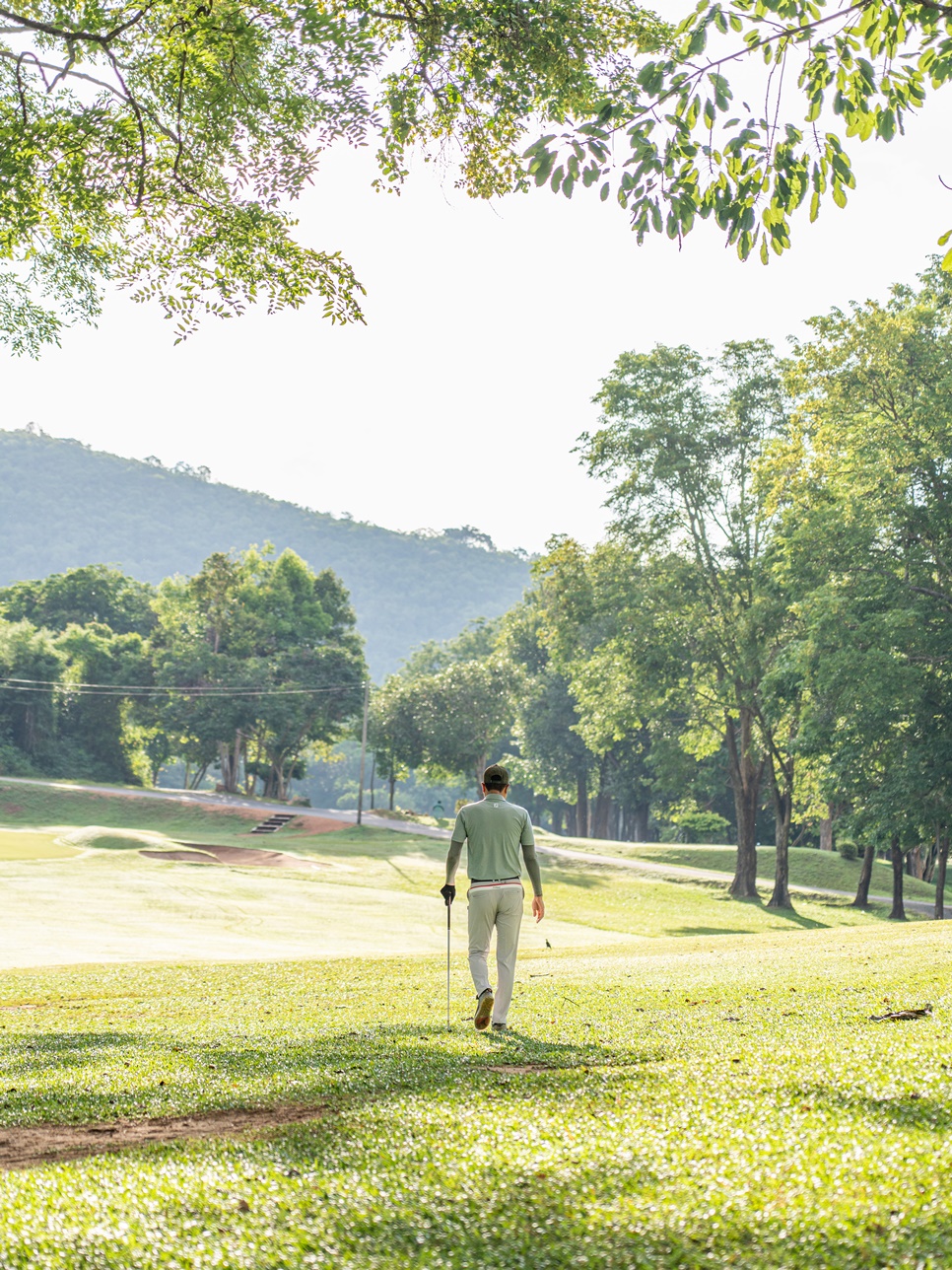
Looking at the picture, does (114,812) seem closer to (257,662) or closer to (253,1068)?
(257,662)

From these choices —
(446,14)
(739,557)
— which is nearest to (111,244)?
(446,14)

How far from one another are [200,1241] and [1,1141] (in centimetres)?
254

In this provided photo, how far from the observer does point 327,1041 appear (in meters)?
8.80

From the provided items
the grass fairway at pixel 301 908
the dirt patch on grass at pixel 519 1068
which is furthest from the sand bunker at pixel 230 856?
the dirt patch on grass at pixel 519 1068

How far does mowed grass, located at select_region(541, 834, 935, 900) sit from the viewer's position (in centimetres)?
5141

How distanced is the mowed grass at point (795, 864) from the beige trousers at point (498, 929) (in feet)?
135

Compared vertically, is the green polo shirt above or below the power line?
below

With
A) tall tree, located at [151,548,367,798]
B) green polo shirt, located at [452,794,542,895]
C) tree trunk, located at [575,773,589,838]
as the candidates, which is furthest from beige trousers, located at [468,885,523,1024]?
tree trunk, located at [575,773,589,838]

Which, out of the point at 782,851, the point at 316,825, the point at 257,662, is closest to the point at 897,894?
the point at 782,851

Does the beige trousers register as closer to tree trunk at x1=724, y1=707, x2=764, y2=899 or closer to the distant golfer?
the distant golfer

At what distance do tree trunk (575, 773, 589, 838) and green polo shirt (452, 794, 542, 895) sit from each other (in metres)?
69.8

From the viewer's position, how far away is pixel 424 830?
201 ft

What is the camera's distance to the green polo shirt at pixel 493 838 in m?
9.01

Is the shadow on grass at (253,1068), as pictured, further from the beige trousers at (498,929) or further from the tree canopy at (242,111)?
the tree canopy at (242,111)
